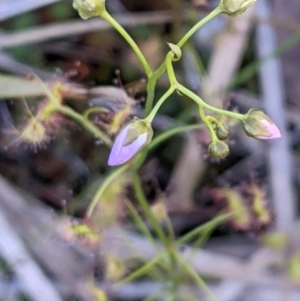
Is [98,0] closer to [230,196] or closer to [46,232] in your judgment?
[230,196]

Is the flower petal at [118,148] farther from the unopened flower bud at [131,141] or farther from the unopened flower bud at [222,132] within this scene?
the unopened flower bud at [222,132]

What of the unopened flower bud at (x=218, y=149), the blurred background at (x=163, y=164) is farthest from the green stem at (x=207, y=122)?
the blurred background at (x=163, y=164)

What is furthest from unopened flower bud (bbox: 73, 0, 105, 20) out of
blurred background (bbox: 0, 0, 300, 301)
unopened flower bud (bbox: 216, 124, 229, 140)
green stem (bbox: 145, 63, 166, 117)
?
blurred background (bbox: 0, 0, 300, 301)

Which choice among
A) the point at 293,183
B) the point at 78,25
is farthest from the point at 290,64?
the point at 78,25

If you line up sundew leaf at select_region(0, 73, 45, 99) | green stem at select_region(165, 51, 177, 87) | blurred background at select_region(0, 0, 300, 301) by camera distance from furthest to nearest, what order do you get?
blurred background at select_region(0, 0, 300, 301) < sundew leaf at select_region(0, 73, 45, 99) < green stem at select_region(165, 51, 177, 87)

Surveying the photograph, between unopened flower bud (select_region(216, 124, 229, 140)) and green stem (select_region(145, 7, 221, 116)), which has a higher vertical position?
green stem (select_region(145, 7, 221, 116))

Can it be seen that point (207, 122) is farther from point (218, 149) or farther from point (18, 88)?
point (18, 88)

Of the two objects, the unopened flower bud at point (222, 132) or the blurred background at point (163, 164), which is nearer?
the unopened flower bud at point (222, 132)

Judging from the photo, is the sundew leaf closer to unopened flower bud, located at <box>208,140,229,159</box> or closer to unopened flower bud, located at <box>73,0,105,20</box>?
unopened flower bud, located at <box>73,0,105,20</box>
